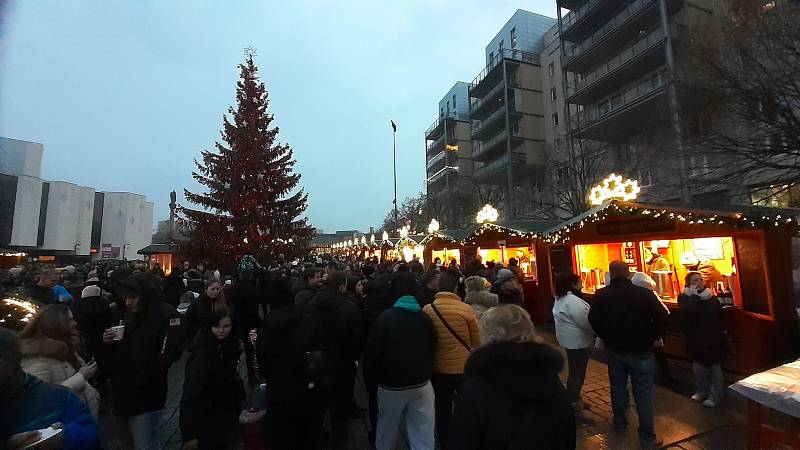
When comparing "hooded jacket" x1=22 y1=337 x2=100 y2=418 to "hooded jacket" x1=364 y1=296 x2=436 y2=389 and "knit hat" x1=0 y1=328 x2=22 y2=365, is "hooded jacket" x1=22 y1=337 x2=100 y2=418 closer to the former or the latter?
"knit hat" x1=0 y1=328 x2=22 y2=365

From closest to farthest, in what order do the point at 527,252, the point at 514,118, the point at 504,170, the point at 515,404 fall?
1. the point at 515,404
2. the point at 527,252
3. the point at 504,170
4. the point at 514,118

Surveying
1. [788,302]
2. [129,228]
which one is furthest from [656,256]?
[129,228]

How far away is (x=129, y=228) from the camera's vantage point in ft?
248

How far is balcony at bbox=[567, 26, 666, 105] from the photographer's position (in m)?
20.7

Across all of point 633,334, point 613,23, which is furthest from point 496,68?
point 633,334

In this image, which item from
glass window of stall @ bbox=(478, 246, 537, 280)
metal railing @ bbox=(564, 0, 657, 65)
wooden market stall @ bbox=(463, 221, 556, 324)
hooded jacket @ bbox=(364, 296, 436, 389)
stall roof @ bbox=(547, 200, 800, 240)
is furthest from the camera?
metal railing @ bbox=(564, 0, 657, 65)

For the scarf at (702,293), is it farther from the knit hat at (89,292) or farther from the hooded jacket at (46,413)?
the knit hat at (89,292)

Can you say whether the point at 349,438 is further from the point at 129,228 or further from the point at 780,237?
the point at 129,228

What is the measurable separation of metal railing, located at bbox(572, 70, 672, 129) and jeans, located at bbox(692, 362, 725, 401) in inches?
753

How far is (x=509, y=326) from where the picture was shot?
6.91 ft

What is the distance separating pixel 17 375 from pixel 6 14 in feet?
10.7

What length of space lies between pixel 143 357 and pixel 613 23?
30.7 metres

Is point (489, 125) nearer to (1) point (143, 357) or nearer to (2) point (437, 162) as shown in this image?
(2) point (437, 162)

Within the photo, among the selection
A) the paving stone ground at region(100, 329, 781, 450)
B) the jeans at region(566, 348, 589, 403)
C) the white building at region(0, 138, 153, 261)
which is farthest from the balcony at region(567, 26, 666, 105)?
the white building at region(0, 138, 153, 261)
